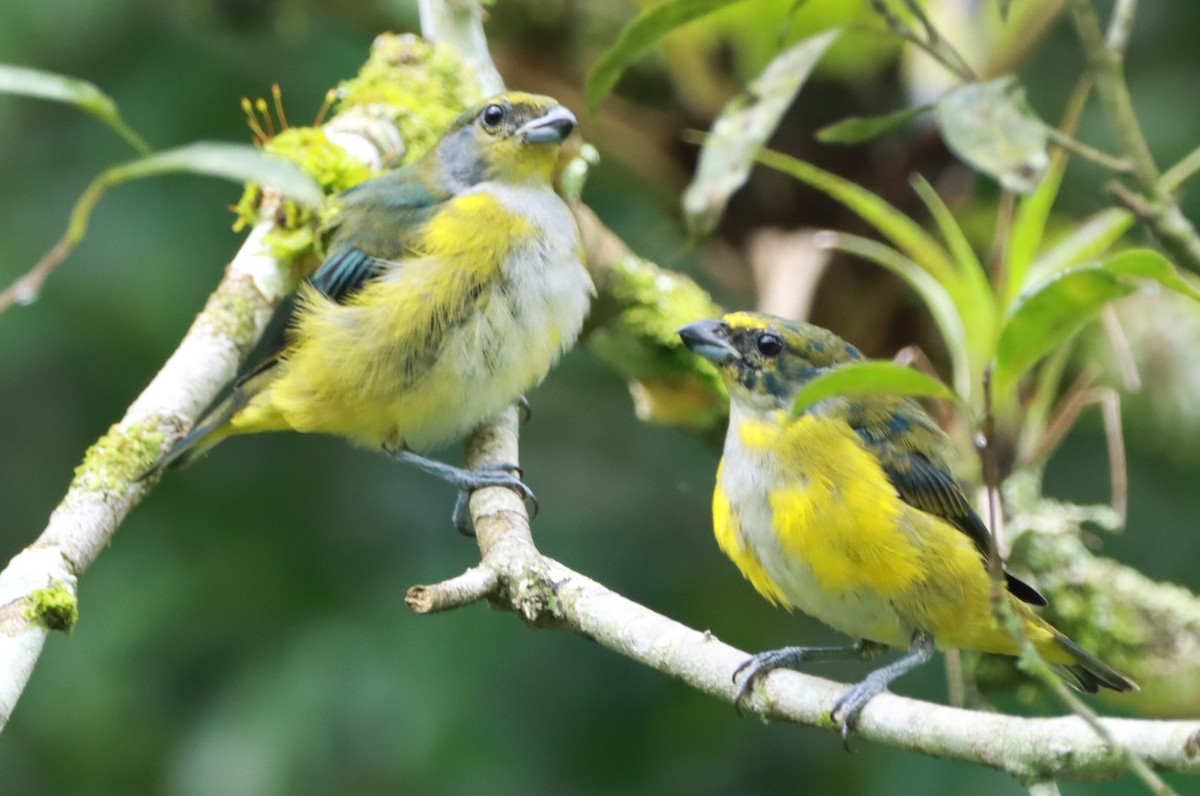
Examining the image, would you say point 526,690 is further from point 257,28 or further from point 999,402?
point 257,28

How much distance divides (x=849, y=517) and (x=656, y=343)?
3.73 ft

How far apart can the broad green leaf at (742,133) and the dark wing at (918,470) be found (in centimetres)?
66

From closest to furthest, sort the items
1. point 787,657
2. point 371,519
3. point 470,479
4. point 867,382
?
point 867,382
point 787,657
point 470,479
point 371,519

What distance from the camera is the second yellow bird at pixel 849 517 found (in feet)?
8.07

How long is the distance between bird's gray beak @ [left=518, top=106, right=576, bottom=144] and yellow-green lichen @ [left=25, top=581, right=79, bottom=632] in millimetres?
1647

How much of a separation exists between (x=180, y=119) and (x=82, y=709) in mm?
2112

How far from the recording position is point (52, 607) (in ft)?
6.47

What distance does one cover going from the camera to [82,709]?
14.6 ft

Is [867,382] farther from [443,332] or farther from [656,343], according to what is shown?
[656,343]

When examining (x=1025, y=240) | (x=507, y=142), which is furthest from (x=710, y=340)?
(x=1025, y=240)

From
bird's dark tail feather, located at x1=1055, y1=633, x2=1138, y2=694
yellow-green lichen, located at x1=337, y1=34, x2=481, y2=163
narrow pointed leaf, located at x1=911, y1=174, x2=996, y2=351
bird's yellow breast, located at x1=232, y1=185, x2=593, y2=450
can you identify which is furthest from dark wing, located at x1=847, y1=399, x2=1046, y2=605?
yellow-green lichen, located at x1=337, y1=34, x2=481, y2=163

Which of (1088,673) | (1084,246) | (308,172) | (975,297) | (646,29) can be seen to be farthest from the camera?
(1084,246)

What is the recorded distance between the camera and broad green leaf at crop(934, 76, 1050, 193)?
244 centimetres

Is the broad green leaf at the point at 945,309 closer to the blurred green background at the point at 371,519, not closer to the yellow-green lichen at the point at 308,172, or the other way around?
the blurred green background at the point at 371,519
